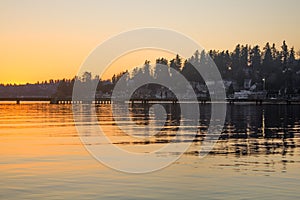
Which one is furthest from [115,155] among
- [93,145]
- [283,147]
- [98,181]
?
[283,147]

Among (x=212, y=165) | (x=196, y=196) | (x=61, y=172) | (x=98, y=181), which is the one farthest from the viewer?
(x=212, y=165)

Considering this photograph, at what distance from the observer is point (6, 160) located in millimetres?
34250

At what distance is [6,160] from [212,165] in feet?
42.4

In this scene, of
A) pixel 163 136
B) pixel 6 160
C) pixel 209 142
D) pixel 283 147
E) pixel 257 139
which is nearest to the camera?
pixel 6 160

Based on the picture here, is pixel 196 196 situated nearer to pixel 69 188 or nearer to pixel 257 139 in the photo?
pixel 69 188

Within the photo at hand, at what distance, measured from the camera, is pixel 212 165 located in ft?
103

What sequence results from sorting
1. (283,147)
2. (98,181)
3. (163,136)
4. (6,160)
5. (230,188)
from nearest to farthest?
(230,188) < (98,181) < (6,160) < (283,147) < (163,136)

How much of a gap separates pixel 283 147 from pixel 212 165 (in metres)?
12.7

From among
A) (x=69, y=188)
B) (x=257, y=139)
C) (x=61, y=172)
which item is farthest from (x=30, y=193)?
(x=257, y=139)

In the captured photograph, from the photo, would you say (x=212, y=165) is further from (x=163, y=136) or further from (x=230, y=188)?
(x=163, y=136)

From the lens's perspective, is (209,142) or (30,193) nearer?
(30,193)

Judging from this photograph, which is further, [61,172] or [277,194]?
[61,172]

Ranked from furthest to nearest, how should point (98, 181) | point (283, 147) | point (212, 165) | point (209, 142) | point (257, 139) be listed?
point (257, 139)
point (209, 142)
point (283, 147)
point (212, 165)
point (98, 181)

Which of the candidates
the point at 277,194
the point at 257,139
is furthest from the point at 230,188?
the point at 257,139
